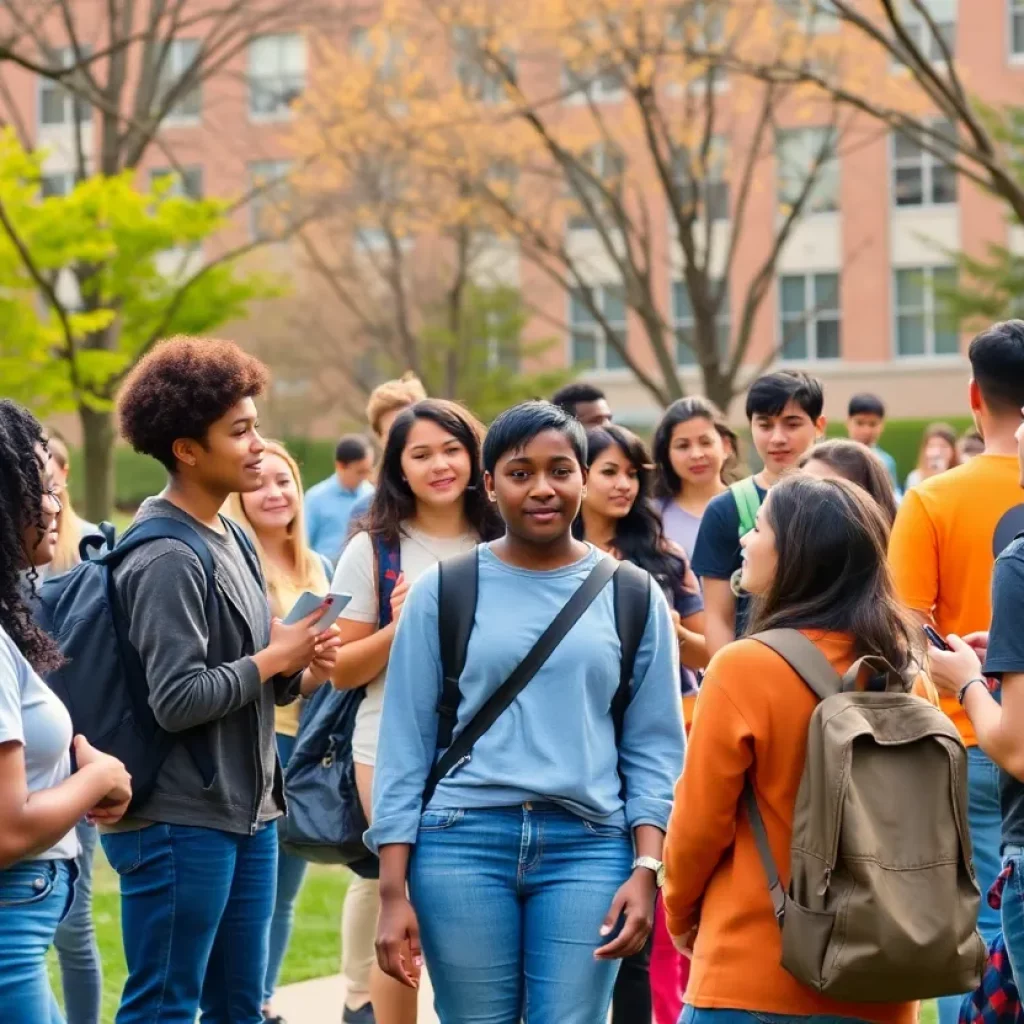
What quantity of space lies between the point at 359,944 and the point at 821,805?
367cm

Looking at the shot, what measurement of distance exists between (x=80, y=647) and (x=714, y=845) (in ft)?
5.70

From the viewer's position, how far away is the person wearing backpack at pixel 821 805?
3.27 meters

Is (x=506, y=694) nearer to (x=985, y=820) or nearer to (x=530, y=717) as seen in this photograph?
(x=530, y=717)

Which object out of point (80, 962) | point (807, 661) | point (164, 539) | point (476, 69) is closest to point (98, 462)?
point (476, 69)

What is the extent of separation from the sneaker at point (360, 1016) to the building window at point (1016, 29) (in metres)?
36.9

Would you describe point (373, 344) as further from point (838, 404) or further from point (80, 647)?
point (80, 647)

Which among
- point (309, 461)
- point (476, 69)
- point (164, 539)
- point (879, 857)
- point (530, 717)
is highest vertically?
point (476, 69)

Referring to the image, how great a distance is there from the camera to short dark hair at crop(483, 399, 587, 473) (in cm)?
419

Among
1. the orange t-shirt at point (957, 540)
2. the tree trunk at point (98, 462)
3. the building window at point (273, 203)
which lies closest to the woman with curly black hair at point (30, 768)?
the orange t-shirt at point (957, 540)

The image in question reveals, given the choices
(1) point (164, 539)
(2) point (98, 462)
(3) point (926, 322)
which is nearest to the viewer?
(1) point (164, 539)

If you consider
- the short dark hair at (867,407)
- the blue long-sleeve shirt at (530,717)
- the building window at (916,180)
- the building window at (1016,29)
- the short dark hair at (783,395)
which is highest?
the building window at (1016,29)

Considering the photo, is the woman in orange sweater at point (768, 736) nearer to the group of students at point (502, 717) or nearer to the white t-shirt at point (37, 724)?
the group of students at point (502, 717)

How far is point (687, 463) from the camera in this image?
709 cm

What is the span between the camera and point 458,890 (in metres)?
3.96
